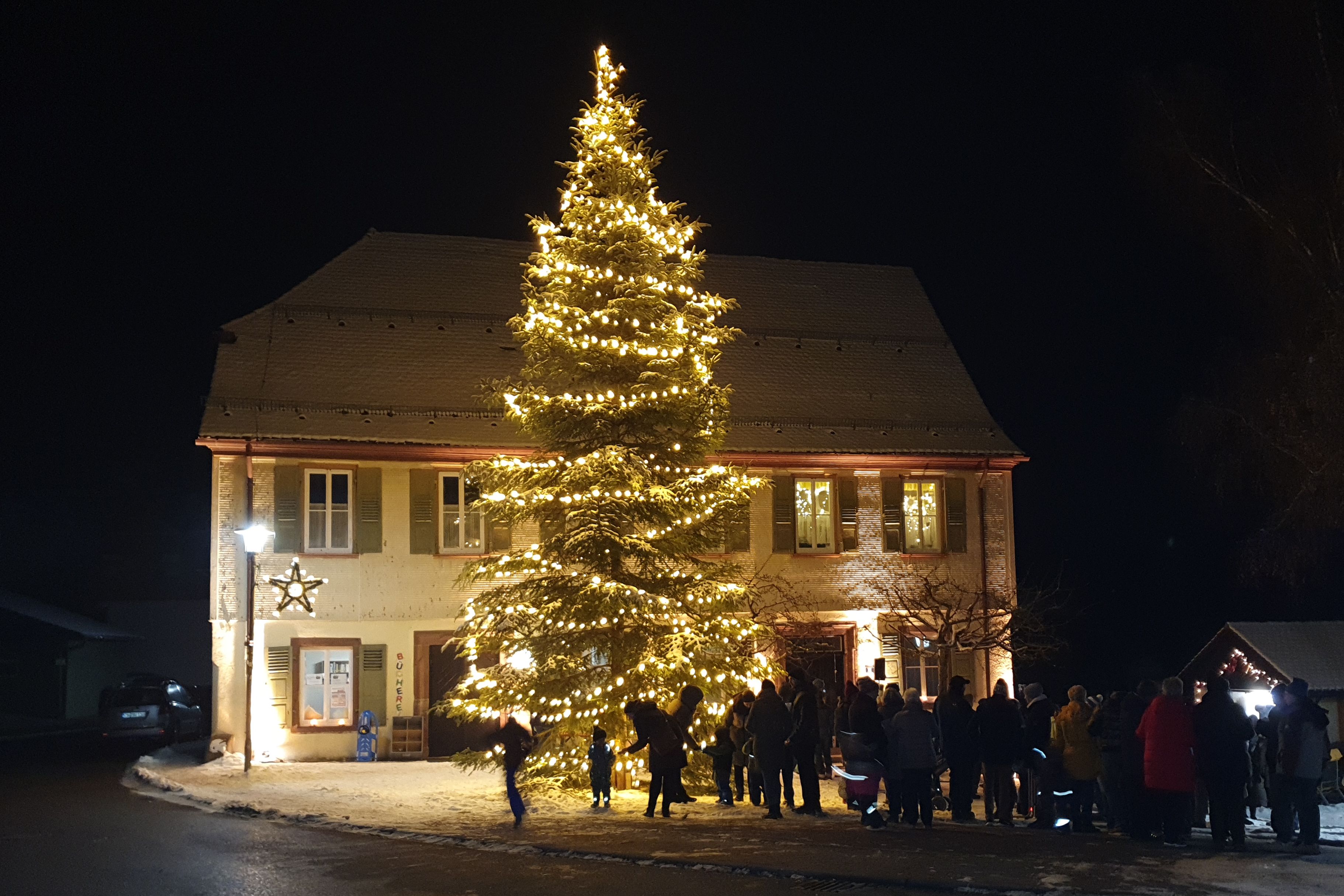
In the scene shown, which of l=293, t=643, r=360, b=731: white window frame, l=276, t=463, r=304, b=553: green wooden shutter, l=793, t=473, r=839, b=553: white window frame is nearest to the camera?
l=293, t=643, r=360, b=731: white window frame

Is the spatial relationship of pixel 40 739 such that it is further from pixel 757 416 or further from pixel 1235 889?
pixel 1235 889

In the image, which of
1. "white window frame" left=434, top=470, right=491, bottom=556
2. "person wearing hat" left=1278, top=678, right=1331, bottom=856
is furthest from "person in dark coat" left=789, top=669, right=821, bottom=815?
"white window frame" left=434, top=470, right=491, bottom=556

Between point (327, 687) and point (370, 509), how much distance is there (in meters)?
3.50

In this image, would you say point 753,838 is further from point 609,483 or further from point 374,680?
point 374,680

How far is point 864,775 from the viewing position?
15141 millimetres

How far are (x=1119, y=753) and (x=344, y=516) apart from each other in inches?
639

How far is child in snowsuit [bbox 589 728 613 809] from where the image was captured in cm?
1709

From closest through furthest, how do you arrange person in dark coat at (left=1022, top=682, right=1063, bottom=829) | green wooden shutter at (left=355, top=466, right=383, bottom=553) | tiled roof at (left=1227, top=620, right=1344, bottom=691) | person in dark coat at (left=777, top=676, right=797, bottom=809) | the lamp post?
person in dark coat at (left=1022, top=682, right=1063, bottom=829) < person in dark coat at (left=777, top=676, right=797, bottom=809) < tiled roof at (left=1227, top=620, right=1344, bottom=691) < the lamp post < green wooden shutter at (left=355, top=466, right=383, bottom=553)

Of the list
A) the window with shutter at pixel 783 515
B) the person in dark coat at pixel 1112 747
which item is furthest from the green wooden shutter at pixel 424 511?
the person in dark coat at pixel 1112 747

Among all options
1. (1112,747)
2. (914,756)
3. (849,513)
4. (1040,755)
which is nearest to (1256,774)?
(1112,747)

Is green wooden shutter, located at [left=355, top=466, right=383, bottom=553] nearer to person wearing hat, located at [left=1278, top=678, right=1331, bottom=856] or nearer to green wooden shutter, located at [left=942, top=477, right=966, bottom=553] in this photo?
green wooden shutter, located at [left=942, top=477, right=966, bottom=553]

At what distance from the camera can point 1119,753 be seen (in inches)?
593

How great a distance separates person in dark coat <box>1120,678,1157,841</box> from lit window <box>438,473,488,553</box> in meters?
15.2

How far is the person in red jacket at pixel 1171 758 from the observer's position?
525 inches
